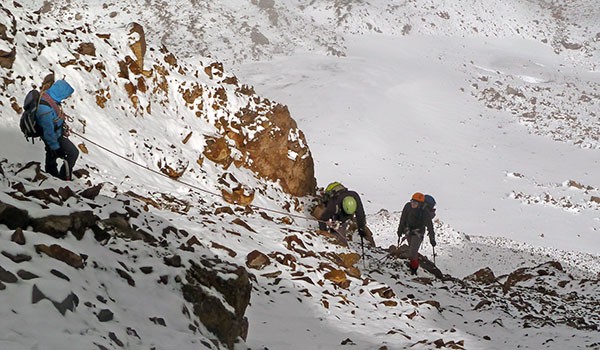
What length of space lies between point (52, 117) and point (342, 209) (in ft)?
21.4

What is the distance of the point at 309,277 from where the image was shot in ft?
26.7

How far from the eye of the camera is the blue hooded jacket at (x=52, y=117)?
723 centimetres

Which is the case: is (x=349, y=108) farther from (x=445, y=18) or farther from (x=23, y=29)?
(x=445, y=18)

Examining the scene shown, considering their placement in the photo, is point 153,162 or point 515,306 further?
point 153,162

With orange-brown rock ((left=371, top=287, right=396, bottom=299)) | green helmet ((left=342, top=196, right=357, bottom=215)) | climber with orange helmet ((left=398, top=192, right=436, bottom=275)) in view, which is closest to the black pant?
orange-brown rock ((left=371, top=287, right=396, bottom=299))

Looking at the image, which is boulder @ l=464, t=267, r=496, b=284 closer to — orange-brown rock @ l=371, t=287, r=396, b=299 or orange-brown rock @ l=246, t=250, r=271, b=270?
orange-brown rock @ l=371, t=287, r=396, b=299

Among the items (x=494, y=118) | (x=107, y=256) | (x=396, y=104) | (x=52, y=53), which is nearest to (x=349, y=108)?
(x=396, y=104)

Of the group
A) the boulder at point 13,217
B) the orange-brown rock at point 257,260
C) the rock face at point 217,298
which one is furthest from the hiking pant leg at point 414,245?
the boulder at point 13,217

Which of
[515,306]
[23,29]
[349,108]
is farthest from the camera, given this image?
[349,108]

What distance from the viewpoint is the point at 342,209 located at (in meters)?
11.6

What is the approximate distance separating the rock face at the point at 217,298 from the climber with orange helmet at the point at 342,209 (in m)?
6.34

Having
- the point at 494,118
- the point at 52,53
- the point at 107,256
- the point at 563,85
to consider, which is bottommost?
the point at 107,256

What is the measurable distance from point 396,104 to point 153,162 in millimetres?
31186

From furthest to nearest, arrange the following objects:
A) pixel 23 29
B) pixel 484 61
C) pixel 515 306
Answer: pixel 484 61 → pixel 23 29 → pixel 515 306
